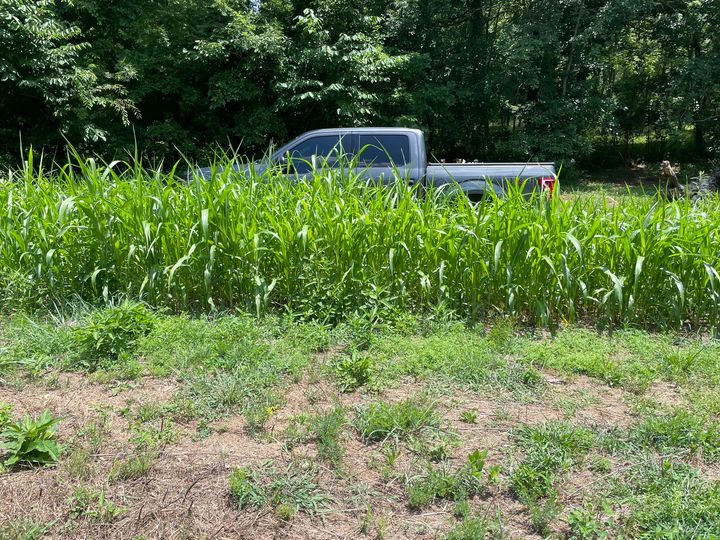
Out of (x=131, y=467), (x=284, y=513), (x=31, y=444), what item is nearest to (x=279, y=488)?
(x=284, y=513)

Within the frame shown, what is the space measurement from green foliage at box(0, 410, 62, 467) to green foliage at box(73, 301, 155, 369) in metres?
0.85

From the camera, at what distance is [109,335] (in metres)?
3.51

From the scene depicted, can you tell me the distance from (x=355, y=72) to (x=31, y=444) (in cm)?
1174

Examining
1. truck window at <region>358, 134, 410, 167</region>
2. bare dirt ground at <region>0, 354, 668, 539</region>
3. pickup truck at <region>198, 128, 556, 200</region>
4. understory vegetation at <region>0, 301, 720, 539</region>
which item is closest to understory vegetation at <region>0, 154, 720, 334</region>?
understory vegetation at <region>0, 301, 720, 539</region>

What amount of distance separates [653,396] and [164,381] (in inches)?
110

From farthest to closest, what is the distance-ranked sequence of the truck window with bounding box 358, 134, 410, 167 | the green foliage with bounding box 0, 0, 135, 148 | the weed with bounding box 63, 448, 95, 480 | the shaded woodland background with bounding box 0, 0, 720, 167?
the shaded woodland background with bounding box 0, 0, 720, 167
the green foliage with bounding box 0, 0, 135, 148
the truck window with bounding box 358, 134, 410, 167
the weed with bounding box 63, 448, 95, 480

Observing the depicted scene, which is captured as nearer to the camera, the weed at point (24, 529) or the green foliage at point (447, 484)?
the weed at point (24, 529)

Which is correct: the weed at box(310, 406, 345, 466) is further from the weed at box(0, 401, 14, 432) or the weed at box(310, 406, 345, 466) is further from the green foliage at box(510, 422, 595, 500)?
the weed at box(0, 401, 14, 432)

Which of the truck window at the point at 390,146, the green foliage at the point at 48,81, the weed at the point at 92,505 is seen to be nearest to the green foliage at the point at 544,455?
the weed at the point at 92,505

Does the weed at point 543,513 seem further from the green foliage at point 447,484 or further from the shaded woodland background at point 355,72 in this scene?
the shaded woodland background at point 355,72

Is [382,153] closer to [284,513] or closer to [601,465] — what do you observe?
[601,465]

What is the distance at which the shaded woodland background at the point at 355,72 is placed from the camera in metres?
12.0

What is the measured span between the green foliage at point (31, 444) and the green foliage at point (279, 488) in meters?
0.85

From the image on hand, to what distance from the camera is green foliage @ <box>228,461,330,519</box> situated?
2.34 meters
